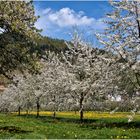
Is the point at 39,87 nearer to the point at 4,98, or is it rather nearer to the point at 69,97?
the point at 69,97

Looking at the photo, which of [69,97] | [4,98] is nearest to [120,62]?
[69,97]

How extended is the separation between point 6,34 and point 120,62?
9.66 m

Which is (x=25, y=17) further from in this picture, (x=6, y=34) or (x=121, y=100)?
(x=121, y=100)

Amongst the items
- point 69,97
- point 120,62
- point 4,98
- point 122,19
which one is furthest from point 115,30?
point 4,98

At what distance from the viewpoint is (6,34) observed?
1179 inches

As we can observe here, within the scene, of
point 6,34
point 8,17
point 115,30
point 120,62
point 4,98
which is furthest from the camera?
point 4,98

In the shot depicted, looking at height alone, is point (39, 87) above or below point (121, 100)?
above

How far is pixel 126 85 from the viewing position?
25.7 meters

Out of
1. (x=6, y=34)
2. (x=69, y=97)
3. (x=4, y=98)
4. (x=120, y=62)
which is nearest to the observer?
(x=120, y=62)

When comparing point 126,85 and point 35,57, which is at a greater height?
point 35,57

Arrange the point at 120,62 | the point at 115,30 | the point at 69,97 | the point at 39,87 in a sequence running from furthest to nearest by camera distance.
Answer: the point at 39,87 < the point at 69,97 < the point at 115,30 < the point at 120,62

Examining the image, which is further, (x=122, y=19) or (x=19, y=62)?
(x=19, y=62)

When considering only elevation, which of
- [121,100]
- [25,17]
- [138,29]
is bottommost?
[121,100]

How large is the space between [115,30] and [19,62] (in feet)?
27.5
